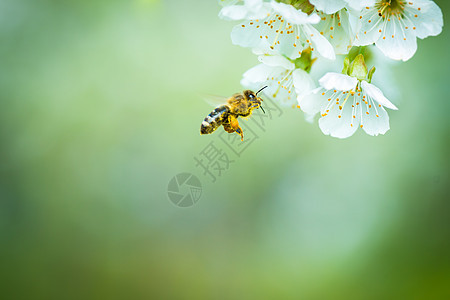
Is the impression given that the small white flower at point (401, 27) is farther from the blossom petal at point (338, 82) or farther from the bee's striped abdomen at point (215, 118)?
the bee's striped abdomen at point (215, 118)

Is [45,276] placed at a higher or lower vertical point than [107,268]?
higher

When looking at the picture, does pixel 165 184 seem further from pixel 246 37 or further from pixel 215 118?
pixel 246 37

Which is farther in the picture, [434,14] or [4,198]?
[4,198]

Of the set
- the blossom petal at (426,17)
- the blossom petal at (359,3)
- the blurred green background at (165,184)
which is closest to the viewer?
the blossom petal at (359,3)

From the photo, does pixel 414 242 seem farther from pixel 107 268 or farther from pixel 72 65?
pixel 72 65

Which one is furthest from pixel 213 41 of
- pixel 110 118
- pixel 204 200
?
pixel 204 200

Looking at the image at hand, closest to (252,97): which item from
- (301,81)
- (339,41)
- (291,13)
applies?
(301,81)

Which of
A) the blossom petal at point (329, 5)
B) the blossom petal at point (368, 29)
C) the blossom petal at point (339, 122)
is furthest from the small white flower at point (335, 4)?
the blossom petal at point (339, 122)
